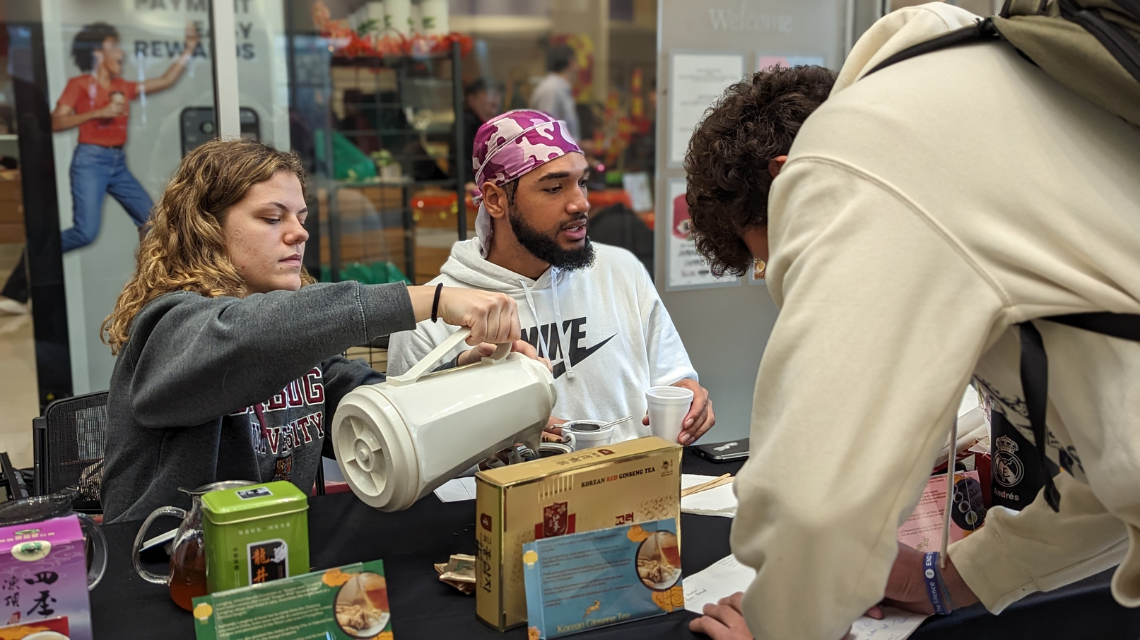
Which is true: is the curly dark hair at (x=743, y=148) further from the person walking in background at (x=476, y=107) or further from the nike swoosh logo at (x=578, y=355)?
the person walking in background at (x=476, y=107)

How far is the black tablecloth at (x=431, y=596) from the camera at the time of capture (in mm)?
1209

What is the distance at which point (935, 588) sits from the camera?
1.26m

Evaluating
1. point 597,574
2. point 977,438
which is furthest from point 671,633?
point 977,438

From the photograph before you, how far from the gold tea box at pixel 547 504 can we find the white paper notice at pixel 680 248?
2.55 m

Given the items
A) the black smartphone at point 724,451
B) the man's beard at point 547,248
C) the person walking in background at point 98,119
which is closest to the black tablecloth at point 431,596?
the black smartphone at point 724,451

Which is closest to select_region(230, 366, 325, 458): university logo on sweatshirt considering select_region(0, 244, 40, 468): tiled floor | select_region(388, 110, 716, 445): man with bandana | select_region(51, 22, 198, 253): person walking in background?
select_region(388, 110, 716, 445): man with bandana

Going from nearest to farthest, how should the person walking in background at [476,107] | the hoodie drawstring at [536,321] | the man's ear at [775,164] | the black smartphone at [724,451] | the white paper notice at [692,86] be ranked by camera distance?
the man's ear at [775,164], the black smartphone at [724,451], the hoodie drawstring at [536,321], the white paper notice at [692,86], the person walking in background at [476,107]

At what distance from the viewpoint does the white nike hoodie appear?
8.40ft

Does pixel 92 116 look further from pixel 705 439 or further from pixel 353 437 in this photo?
pixel 705 439

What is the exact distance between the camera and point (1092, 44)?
2.72 feet

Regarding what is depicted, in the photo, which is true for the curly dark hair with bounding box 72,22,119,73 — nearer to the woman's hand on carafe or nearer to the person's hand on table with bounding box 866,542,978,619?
the woman's hand on carafe

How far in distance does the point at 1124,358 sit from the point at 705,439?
10.9 ft

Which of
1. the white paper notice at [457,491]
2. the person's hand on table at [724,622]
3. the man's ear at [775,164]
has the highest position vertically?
the man's ear at [775,164]

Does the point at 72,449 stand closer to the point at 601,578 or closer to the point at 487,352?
the point at 487,352
